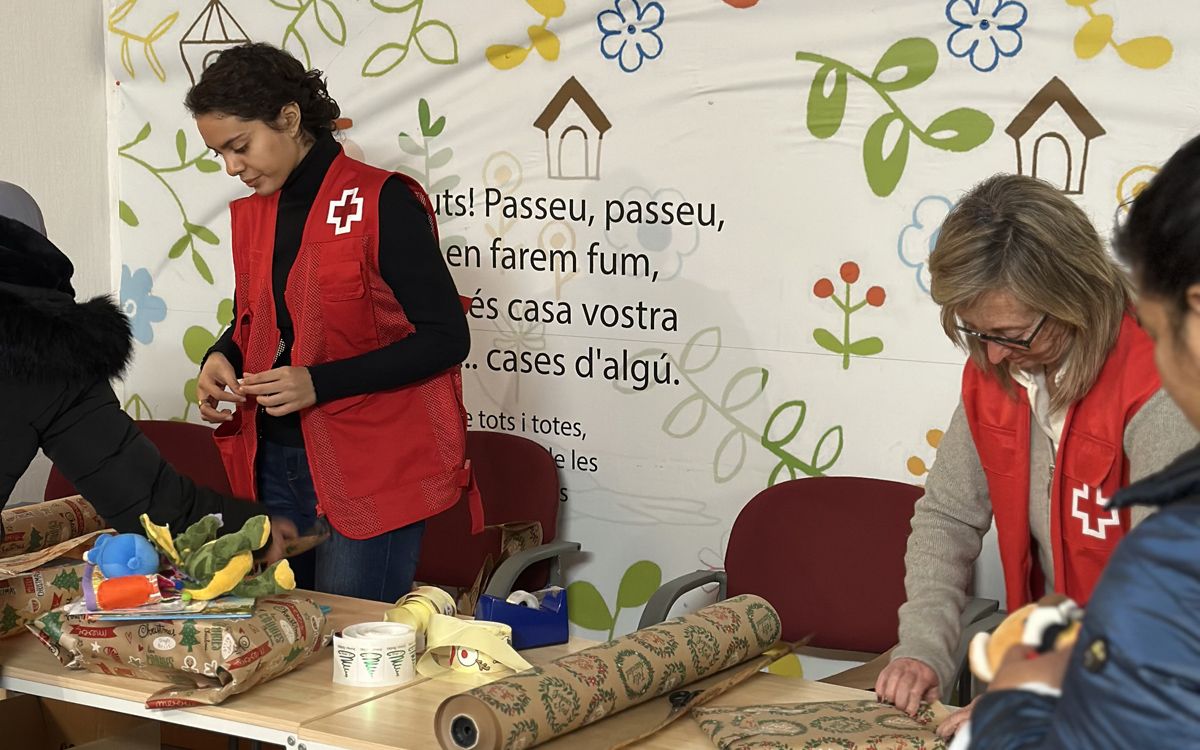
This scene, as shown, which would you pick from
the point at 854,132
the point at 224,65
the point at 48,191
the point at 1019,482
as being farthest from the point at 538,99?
the point at 1019,482

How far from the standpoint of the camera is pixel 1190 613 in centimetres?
84

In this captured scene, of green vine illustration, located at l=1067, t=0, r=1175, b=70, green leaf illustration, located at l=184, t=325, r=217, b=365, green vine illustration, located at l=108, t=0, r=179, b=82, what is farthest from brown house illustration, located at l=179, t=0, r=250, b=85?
green vine illustration, located at l=1067, t=0, r=1175, b=70

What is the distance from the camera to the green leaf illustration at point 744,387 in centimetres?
337

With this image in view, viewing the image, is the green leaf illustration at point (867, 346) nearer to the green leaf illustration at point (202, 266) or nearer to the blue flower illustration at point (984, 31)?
the blue flower illustration at point (984, 31)

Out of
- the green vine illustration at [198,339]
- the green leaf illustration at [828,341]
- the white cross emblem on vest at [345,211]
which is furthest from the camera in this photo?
the green vine illustration at [198,339]

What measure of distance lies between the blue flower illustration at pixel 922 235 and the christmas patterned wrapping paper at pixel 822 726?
4.46ft

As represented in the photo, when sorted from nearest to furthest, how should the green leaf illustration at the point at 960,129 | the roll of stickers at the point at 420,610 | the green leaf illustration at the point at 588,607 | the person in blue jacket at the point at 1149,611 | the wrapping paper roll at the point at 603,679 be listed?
1. the person in blue jacket at the point at 1149,611
2. the wrapping paper roll at the point at 603,679
3. the roll of stickers at the point at 420,610
4. the green leaf illustration at the point at 960,129
5. the green leaf illustration at the point at 588,607

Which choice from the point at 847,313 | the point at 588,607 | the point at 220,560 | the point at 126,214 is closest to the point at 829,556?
the point at 847,313

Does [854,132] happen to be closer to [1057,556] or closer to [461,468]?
[461,468]

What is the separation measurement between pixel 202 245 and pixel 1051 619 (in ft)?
11.8

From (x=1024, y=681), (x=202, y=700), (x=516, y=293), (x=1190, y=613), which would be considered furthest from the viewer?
(x=516, y=293)

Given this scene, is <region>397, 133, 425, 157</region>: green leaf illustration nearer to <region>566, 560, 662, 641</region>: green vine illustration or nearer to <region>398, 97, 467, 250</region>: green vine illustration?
<region>398, 97, 467, 250</region>: green vine illustration

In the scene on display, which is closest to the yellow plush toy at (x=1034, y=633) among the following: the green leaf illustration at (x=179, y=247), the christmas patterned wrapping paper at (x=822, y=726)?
the christmas patterned wrapping paper at (x=822, y=726)

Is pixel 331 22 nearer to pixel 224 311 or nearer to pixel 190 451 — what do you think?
pixel 224 311
